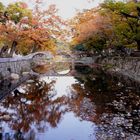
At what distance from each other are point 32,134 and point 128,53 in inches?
1514

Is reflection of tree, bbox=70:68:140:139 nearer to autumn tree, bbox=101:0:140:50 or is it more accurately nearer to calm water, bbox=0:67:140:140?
calm water, bbox=0:67:140:140

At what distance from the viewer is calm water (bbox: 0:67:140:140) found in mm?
15289

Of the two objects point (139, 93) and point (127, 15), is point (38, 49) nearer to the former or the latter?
point (127, 15)

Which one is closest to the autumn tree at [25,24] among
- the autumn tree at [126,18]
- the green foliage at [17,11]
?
the green foliage at [17,11]

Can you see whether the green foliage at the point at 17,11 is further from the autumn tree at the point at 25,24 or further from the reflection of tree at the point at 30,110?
the reflection of tree at the point at 30,110

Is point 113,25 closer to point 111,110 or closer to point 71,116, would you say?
point 111,110

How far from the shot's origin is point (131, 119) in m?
17.7

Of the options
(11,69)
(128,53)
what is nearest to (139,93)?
(11,69)

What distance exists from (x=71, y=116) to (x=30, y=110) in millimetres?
3203

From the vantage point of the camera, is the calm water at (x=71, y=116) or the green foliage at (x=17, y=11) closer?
the calm water at (x=71, y=116)

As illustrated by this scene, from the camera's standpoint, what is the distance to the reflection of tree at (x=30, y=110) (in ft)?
57.9

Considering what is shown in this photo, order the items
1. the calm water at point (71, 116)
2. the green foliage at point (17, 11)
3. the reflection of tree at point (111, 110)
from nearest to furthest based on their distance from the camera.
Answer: the calm water at point (71, 116)
the reflection of tree at point (111, 110)
the green foliage at point (17, 11)

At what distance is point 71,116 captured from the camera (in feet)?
63.4

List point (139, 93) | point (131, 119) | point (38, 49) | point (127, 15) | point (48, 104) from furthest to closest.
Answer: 1. point (38, 49)
2. point (127, 15)
3. point (139, 93)
4. point (48, 104)
5. point (131, 119)
